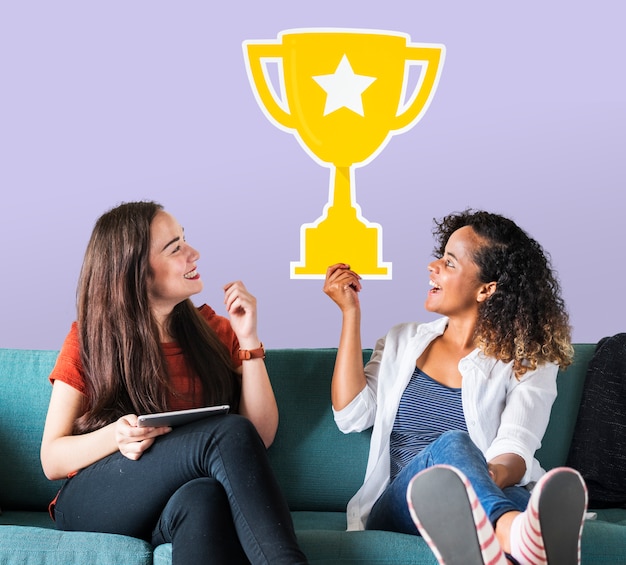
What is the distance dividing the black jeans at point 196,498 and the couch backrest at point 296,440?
416 mm

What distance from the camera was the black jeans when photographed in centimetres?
169

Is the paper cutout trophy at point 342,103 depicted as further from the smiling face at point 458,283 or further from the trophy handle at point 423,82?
the smiling face at point 458,283

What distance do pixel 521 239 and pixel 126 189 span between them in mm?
1307

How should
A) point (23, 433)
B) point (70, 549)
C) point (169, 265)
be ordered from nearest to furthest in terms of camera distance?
point (70, 549) < point (169, 265) < point (23, 433)

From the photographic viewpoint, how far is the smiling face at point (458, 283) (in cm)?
219

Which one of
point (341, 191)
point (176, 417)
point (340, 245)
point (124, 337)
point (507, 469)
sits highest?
point (341, 191)

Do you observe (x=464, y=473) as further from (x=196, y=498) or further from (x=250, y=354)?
(x=250, y=354)

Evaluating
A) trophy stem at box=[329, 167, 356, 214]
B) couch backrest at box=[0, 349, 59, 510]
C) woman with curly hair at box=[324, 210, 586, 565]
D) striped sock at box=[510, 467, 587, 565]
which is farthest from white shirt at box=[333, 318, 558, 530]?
couch backrest at box=[0, 349, 59, 510]

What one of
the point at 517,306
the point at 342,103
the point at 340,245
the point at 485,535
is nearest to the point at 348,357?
the point at 517,306

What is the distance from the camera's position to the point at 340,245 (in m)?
2.75

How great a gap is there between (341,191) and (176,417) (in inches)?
45.6

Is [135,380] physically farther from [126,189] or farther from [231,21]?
[231,21]

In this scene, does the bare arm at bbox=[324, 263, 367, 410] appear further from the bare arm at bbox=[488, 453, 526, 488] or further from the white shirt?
the bare arm at bbox=[488, 453, 526, 488]

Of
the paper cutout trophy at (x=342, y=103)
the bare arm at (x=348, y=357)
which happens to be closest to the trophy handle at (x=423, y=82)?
the paper cutout trophy at (x=342, y=103)
